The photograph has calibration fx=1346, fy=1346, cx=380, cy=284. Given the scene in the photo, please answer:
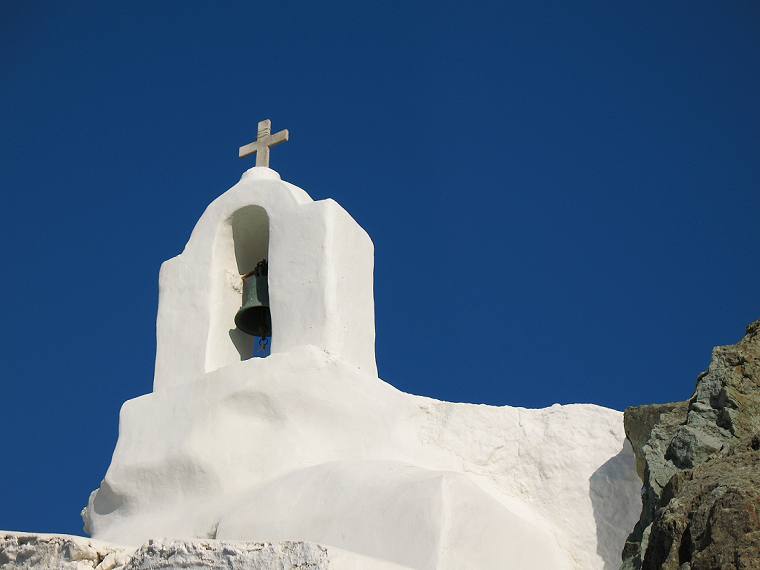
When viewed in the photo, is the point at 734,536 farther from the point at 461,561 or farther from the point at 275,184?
the point at 275,184

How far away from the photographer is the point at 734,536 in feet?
21.2

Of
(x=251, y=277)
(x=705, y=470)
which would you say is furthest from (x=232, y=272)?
(x=705, y=470)

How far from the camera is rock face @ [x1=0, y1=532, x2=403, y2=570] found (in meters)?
7.21

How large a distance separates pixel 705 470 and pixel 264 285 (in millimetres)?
5431

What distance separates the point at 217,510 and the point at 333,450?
1.00 m

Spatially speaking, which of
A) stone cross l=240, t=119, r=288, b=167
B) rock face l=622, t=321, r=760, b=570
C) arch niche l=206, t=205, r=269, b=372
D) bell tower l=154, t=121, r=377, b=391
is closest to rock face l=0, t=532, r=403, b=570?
rock face l=622, t=321, r=760, b=570

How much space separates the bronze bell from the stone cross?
1.34 m

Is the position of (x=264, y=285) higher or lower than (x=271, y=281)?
higher

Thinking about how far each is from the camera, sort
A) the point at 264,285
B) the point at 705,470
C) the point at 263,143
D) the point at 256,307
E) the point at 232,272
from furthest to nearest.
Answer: the point at 263,143 < the point at 232,272 < the point at 264,285 < the point at 256,307 < the point at 705,470

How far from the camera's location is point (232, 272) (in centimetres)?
1227

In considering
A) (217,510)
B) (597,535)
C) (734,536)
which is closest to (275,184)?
(217,510)

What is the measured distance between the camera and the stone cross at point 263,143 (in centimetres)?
1299

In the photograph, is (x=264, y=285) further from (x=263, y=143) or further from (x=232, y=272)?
(x=263, y=143)

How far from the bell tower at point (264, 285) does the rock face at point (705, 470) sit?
2669 millimetres
